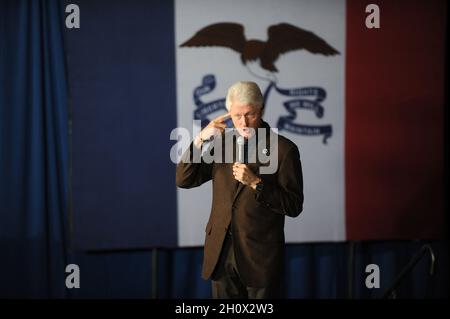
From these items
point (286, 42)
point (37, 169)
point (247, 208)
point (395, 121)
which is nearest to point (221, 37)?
point (286, 42)

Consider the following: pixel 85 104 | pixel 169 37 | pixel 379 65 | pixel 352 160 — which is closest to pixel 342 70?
pixel 379 65

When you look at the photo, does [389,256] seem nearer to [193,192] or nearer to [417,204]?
[417,204]

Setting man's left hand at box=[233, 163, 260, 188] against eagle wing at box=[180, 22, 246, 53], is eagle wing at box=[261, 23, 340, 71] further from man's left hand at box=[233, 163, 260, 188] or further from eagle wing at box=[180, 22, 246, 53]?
man's left hand at box=[233, 163, 260, 188]

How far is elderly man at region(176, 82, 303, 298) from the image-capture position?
6.98ft

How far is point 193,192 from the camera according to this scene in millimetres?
3432

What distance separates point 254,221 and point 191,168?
31 centimetres

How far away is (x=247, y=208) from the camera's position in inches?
86.0

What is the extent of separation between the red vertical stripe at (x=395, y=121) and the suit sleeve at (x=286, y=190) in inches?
58.2

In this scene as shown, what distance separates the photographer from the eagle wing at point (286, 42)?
3459 mm

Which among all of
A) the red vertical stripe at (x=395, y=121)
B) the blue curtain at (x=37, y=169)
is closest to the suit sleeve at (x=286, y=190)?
the red vertical stripe at (x=395, y=121)

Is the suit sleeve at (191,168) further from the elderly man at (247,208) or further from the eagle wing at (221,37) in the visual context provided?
the eagle wing at (221,37)

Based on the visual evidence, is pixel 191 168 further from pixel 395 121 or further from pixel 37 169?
pixel 395 121

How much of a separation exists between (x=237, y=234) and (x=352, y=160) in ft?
5.18

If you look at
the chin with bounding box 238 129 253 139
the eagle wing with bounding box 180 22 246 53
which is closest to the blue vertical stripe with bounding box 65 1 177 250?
the eagle wing with bounding box 180 22 246 53
